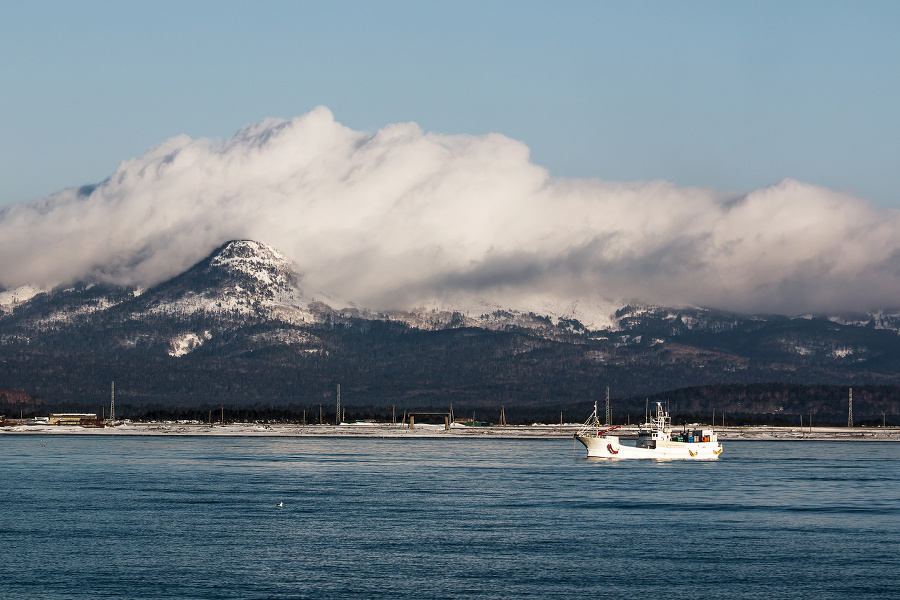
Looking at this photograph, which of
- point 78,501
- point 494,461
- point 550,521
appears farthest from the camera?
point 494,461

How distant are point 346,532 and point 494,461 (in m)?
99.3

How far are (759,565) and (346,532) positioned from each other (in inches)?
1300

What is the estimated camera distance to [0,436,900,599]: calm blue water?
2936 inches

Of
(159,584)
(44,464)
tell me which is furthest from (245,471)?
(159,584)

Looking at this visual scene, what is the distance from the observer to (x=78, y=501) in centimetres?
11838

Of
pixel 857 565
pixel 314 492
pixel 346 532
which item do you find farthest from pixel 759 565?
pixel 314 492

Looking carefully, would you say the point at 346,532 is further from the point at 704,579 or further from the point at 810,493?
the point at 810,493

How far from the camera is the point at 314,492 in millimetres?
131375

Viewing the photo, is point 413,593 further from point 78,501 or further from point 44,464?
point 44,464

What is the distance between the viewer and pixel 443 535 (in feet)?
311

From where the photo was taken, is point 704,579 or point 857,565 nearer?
point 704,579

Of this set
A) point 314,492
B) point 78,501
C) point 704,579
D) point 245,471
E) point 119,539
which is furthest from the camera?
point 245,471

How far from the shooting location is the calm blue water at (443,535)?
74562mm

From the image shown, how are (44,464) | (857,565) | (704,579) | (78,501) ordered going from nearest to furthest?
1. (704,579)
2. (857,565)
3. (78,501)
4. (44,464)
